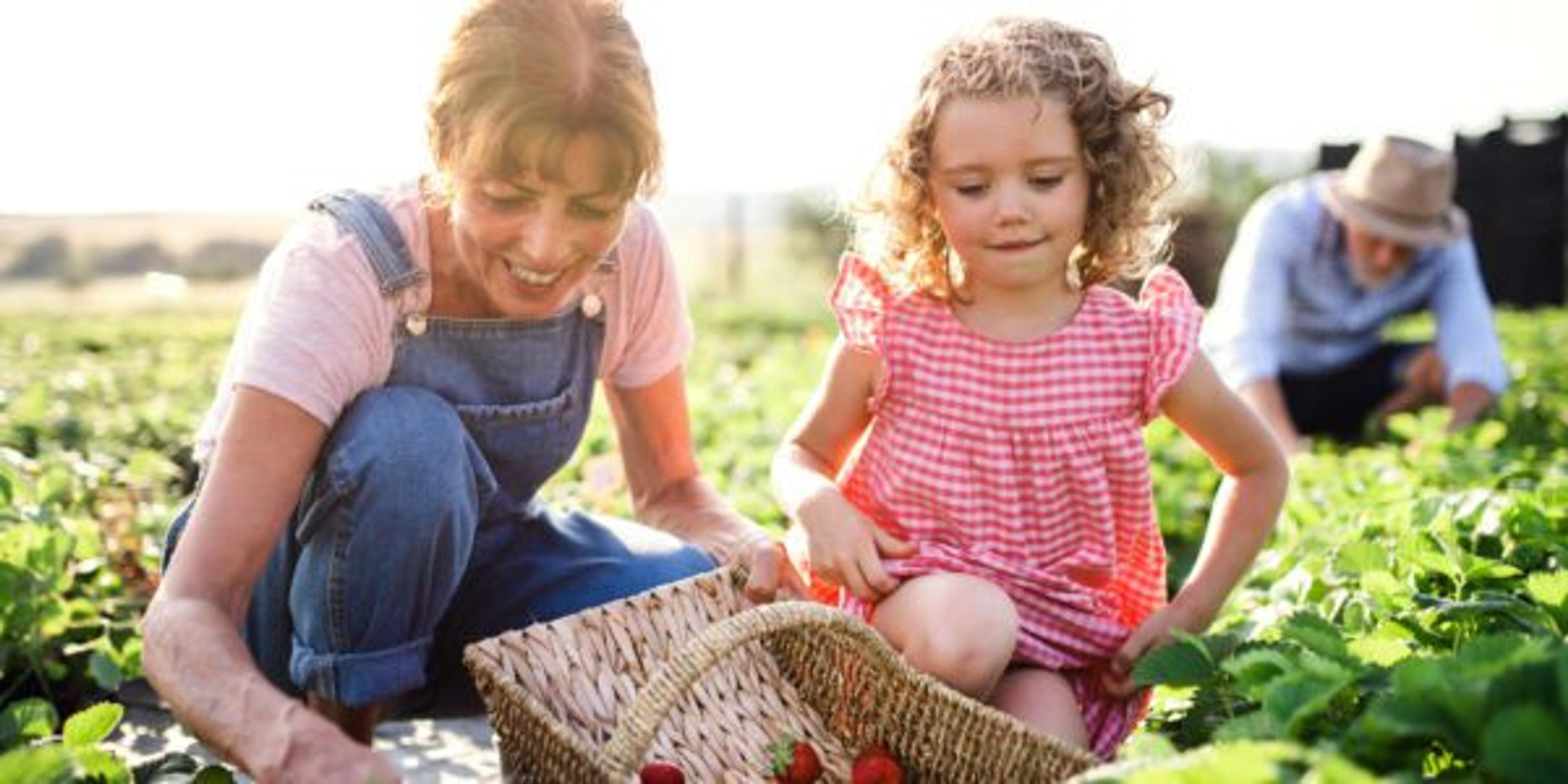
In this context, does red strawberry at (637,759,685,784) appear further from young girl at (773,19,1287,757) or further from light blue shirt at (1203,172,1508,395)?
light blue shirt at (1203,172,1508,395)

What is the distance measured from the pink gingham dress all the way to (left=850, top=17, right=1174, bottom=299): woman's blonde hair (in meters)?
0.09

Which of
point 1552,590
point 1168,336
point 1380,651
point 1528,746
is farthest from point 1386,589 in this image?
point 1528,746

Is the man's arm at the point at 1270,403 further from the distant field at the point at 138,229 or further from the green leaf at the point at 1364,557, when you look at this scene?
the distant field at the point at 138,229

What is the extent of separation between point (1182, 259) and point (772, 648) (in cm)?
1433

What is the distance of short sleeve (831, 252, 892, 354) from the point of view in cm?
280

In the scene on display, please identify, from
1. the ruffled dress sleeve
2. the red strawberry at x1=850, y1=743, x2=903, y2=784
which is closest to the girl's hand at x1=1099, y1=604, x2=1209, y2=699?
the red strawberry at x1=850, y1=743, x2=903, y2=784

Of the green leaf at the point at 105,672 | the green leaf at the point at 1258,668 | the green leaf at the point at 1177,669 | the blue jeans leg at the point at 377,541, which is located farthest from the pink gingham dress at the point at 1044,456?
the green leaf at the point at 105,672

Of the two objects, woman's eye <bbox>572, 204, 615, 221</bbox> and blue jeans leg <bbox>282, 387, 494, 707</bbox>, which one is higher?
woman's eye <bbox>572, 204, 615, 221</bbox>

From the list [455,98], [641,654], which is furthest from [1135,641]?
[455,98]

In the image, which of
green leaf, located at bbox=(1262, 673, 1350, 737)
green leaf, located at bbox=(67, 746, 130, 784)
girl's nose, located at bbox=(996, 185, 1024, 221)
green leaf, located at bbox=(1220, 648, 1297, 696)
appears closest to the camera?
green leaf, located at bbox=(1262, 673, 1350, 737)

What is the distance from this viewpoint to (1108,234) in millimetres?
2797

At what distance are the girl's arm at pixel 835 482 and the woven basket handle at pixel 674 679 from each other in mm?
447

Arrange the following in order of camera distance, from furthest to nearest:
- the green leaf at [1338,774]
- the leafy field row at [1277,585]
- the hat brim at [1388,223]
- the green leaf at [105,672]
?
the hat brim at [1388,223], the green leaf at [105,672], the leafy field row at [1277,585], the green leaf at [1338,774]

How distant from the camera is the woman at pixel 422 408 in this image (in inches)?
88.7
